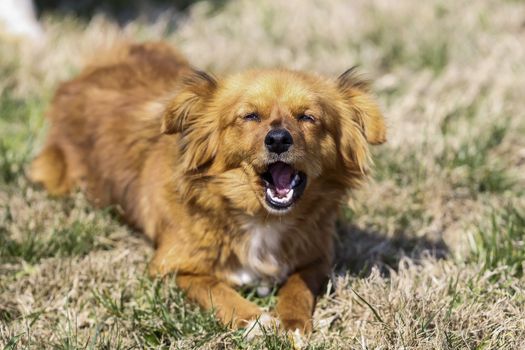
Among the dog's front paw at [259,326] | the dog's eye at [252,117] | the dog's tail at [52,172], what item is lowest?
the dog's front paw at [259,326]

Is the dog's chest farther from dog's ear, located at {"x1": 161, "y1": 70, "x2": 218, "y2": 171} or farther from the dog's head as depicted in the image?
dog's ear, located at {"x1": 161, "y1": 70, "x2": 218, "y2": 171}

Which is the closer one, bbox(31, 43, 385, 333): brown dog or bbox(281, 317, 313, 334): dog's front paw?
bbox(281, 317, 313, 334): dog's front paw

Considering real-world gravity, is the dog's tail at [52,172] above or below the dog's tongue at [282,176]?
below

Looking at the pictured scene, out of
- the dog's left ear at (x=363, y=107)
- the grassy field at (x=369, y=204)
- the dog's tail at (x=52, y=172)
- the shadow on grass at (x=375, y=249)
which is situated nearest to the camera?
the grassy field at (x=369, y=204)

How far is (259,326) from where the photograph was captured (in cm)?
363

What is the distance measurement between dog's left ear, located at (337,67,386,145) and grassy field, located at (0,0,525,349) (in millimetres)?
586

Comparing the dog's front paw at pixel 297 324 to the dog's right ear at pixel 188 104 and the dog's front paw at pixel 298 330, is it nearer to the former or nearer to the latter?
the dog's front paw at pixel 298 330

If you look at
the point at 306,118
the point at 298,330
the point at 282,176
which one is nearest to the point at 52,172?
the point at 282,176

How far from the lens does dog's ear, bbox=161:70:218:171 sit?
4.05 metres

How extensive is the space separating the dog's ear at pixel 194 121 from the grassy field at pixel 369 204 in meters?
0.70

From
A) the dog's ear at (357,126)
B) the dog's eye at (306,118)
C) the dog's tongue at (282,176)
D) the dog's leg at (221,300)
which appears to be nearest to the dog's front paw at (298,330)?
the dog's leg at (221,300)

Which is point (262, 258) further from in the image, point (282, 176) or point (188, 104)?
point (188, 104)

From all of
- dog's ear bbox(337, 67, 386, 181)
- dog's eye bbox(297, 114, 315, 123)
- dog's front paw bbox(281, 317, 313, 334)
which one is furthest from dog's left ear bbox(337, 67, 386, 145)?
dog's front paw bbox(281, 317, 313, 334)

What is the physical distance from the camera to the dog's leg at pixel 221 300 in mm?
3740
